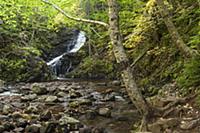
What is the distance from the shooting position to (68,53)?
101 feet

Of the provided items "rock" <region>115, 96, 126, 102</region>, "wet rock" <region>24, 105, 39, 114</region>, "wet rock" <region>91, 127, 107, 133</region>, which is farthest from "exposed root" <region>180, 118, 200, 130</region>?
"rock" <region>115, 96, 126, 102</region>

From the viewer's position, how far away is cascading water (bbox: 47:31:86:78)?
28953mm

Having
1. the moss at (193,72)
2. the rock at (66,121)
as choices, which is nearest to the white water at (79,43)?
the rock at (66,121)

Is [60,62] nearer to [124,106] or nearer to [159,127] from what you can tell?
[124,106]

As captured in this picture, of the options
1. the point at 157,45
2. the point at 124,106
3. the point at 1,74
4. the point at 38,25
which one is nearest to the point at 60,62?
the point at 38,25

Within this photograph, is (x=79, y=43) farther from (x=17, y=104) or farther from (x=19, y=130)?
(x=19, y=130)

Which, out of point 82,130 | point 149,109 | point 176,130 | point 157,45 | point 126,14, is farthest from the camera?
point 126,14

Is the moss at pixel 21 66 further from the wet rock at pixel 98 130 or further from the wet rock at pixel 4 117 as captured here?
the wet rock at pixel 98 130

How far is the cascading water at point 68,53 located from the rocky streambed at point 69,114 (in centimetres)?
1355

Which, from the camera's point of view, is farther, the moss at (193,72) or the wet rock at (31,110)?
the wet rock at (31,110)

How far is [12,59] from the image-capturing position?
79.0ft

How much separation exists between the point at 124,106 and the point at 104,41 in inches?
712

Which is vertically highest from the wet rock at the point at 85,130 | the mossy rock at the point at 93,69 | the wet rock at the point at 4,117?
the mossy rock at the point at 93,69

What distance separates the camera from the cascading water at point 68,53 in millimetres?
28953
